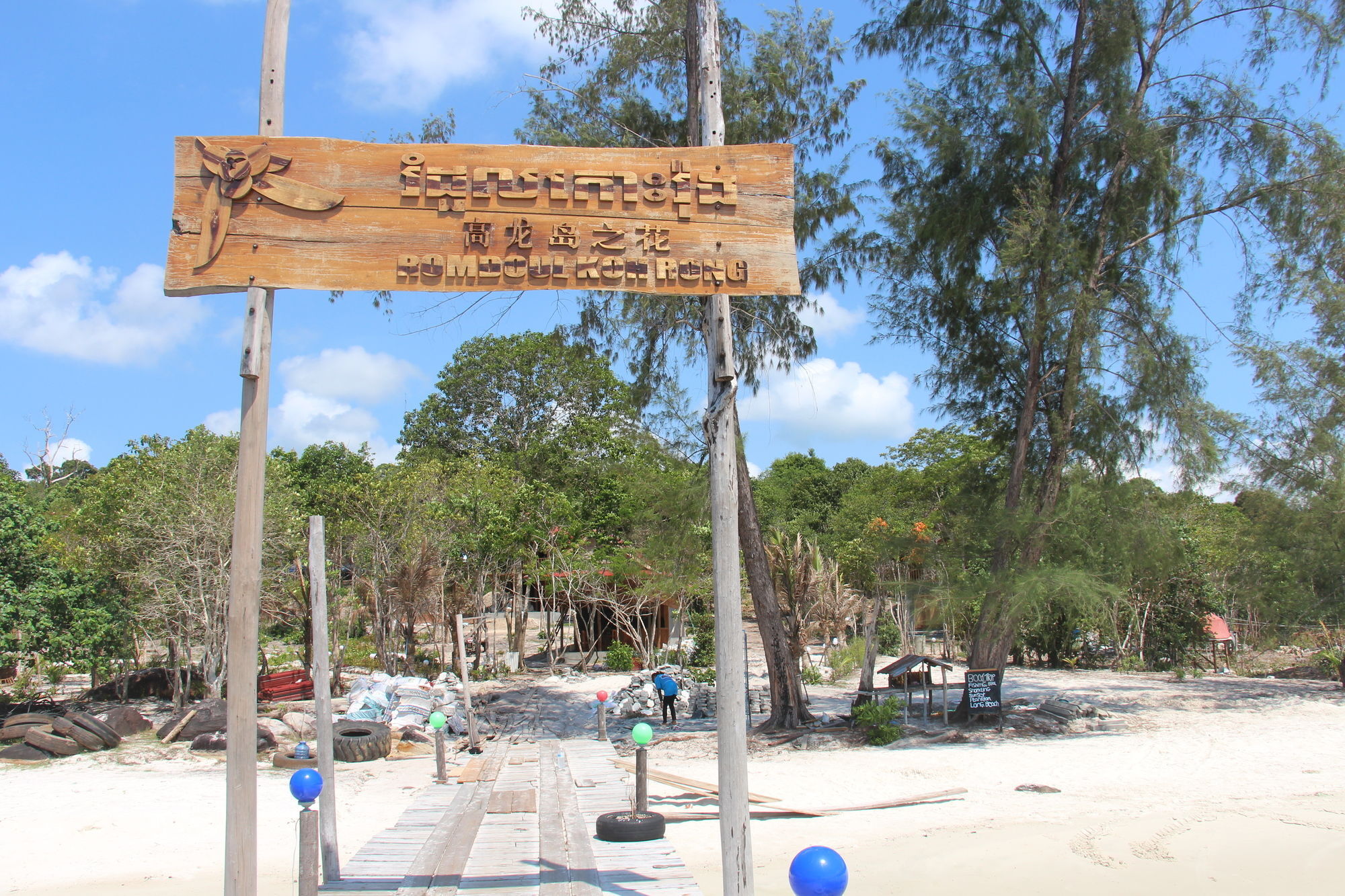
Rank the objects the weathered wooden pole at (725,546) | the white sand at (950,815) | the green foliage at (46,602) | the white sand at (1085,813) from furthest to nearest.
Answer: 1. the green foliage at (46,602)
2. the white sand at (950,815)
3. the white sand at (1085,813)
4. the weathered wooden pole at (725,546)

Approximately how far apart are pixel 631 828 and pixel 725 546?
112 inches

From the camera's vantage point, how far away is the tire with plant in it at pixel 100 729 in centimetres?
1397

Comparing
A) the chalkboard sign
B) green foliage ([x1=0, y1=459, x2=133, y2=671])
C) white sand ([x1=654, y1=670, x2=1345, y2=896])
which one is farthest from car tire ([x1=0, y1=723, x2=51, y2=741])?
the chalkboard sign

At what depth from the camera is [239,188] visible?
4617mm

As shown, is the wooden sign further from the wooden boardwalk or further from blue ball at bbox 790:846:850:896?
the wooden boardwalk

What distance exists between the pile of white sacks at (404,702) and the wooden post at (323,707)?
892 centimetres

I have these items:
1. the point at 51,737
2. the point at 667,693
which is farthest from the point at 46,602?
the point at 667,693

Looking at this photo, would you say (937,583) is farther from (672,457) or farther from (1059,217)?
(1059,217)

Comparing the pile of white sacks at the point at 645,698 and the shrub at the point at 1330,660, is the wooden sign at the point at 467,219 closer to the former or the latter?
the pile of white sacks at the point at 645,698

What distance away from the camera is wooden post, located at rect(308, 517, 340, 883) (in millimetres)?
5738

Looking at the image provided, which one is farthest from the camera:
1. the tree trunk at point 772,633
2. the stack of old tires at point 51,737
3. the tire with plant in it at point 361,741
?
the tree trunk at point 772,633

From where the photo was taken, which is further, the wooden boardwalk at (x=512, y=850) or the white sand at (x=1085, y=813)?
the white sand at (x=1085, y=813)

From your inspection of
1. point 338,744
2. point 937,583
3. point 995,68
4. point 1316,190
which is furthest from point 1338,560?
point 338,744

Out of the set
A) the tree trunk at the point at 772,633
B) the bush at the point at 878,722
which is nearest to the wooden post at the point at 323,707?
the tree trunk at the point at 772,633
